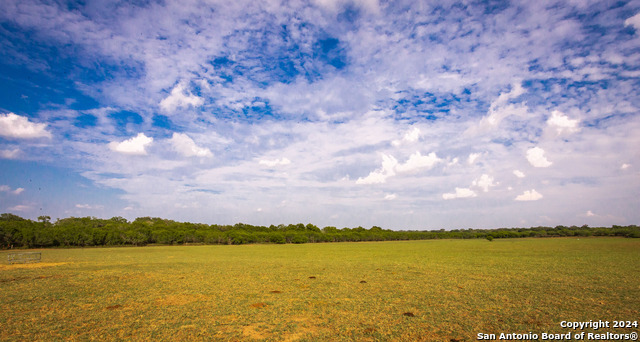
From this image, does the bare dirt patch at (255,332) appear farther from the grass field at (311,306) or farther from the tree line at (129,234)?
the tree line at (129,234)

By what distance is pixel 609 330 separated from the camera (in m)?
7.27

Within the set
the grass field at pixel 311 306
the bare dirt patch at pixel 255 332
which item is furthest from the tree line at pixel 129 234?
the bare dirt patch at pixel 255 332

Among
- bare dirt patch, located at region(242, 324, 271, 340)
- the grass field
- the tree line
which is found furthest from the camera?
the tree line

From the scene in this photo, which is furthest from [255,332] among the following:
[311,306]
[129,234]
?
[129,234]

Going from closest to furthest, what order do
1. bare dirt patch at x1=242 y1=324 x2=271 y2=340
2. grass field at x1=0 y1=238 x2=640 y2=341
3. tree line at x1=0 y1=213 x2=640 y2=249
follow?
bare dirt patch at x1=242 y1=324 x2=271 y2=340 → grass field at x1=0 y1=238 x2=640 y2=341 → tree line at x1=0 y1=213 x2=640 y2=249

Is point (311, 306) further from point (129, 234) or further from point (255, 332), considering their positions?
point (129, 234)

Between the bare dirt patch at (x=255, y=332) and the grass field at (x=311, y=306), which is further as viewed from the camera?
the grass field at (x=311, y=306)

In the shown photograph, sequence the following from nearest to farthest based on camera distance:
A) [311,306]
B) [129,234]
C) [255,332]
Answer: [255,332]
[311,306]
[129,234]

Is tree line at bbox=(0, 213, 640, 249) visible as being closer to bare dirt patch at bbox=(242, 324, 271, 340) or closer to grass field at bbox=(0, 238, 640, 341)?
grass field at bbox=(0, 238, 640, 341)

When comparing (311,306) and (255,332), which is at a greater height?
(255,332)

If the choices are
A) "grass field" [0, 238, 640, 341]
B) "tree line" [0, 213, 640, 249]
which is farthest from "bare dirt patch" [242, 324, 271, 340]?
"tree line" [0, 213, 640, 249]

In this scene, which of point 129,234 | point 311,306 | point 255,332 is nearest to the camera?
point 255,332

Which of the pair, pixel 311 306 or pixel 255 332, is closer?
pixel 255 332

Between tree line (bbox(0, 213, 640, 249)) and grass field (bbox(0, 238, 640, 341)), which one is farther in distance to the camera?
tree line (bbox(0, 213, 640, 249))
